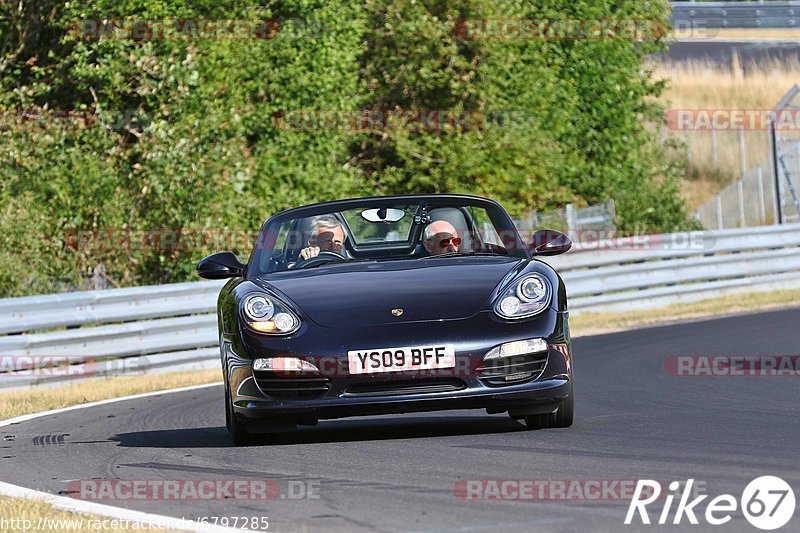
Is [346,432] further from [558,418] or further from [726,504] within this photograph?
[726,504]

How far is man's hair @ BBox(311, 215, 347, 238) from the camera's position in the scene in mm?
8422

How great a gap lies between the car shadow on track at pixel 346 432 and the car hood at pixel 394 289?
0.77 metres

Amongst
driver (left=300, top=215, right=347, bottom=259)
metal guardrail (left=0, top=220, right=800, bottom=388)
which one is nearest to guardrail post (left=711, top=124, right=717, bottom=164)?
metal guardrail (left=0, top=220, right=800, bottom=388)

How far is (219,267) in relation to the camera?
8.52 metres

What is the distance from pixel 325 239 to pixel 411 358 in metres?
1.50

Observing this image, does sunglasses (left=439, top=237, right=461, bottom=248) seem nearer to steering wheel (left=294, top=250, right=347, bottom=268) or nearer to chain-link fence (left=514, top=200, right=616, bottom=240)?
steering wheel (left=294, top=250, right=347, bottom=268)

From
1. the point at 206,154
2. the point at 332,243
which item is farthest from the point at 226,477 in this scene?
the point at 206,154

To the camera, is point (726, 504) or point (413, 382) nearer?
point (726, 504)

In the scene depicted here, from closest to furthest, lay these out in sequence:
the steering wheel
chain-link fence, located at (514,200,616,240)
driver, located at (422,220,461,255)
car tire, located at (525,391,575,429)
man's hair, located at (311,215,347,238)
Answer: car tire, located at (525,391,575,429) < the steering wheel < driver, located at (422,220,461,255) < man's hair, located at (311,215,347,238) < chain-link fence, located at (514,200,616,240)

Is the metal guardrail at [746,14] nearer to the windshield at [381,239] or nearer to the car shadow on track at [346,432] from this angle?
the windshield at [381,239]

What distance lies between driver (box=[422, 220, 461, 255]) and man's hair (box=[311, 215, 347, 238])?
1.70ft

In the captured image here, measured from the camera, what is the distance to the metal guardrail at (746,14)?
2074 inches

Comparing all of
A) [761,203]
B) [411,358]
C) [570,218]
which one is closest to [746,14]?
[761,203]

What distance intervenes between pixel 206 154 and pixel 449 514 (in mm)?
15460
